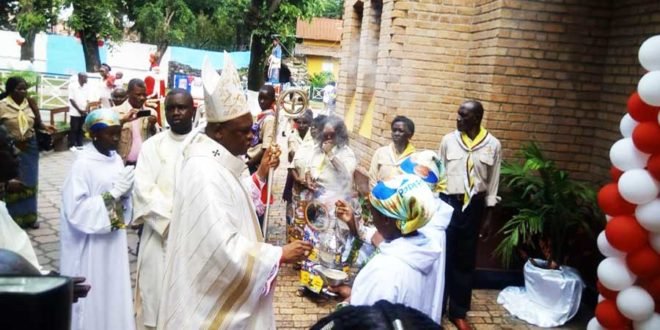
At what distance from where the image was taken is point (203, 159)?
2.74 meters

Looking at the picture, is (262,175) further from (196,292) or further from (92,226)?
(92,226)

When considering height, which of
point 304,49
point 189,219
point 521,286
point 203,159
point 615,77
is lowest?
point 521,286

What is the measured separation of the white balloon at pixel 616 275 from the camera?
12.3 feet

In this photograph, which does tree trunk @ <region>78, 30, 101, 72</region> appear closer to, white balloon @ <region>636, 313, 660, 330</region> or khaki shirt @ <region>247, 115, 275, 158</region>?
khaki shirt @ <region>247, 115, 275, 158</region>

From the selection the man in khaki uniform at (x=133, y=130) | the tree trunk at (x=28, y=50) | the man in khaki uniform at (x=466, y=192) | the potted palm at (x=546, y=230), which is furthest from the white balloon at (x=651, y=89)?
the tree trunk at (x=28, y=50)

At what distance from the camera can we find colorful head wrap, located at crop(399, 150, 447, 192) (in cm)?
435

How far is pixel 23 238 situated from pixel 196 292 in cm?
92

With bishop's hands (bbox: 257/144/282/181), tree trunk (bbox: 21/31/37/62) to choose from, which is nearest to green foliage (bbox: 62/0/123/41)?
tree trunk (bbox: 21/31/37/62)

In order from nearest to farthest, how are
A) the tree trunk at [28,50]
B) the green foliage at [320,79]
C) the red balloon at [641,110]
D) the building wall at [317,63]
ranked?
the red balloon at [641,110]
the tree trunk at [28,50]
the green foliage at [320,79]
the building wall at [317,63]

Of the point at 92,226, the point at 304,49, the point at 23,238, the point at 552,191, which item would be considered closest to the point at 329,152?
the point at 552,191

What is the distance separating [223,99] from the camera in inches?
111

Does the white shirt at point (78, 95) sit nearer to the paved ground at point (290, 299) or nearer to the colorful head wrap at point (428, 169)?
the paved ground at point (290, 299)

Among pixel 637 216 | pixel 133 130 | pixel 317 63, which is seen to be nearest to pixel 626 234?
pixel 637 216

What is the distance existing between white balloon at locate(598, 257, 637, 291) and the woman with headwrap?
6.30 meters
